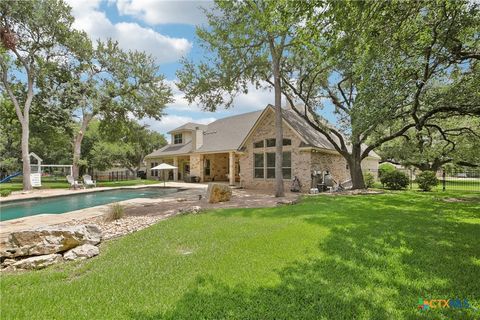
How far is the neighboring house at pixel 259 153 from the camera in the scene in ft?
53.9

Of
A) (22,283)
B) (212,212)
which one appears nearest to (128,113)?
(212,212)

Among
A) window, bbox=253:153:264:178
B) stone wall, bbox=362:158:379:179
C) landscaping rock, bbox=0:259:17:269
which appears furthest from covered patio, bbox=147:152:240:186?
landscaping rock, bbox=0:259:17:269

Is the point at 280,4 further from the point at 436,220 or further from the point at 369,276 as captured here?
the point at 436,220

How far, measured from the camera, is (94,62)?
23.2m

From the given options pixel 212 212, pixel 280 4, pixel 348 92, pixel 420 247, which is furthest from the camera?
pixel 348 92

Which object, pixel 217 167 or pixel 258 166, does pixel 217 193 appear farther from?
pixel 217 167

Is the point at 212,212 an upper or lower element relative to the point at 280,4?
lower

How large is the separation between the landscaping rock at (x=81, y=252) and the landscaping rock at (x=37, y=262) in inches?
6.9

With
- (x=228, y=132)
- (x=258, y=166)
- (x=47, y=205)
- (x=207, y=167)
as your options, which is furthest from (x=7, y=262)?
(x=207, y=167)

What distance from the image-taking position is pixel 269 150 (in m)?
18.0

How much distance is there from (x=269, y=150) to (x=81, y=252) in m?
14.1

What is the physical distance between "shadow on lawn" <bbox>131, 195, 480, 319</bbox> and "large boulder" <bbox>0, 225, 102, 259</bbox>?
367 centimetres

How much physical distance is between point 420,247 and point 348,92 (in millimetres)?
14452

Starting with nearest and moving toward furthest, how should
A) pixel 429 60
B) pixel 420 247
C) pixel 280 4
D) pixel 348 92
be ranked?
1. pixel 420 247
2. pixel 280 4
3. pixel 429 60
4. pixel 348 92
